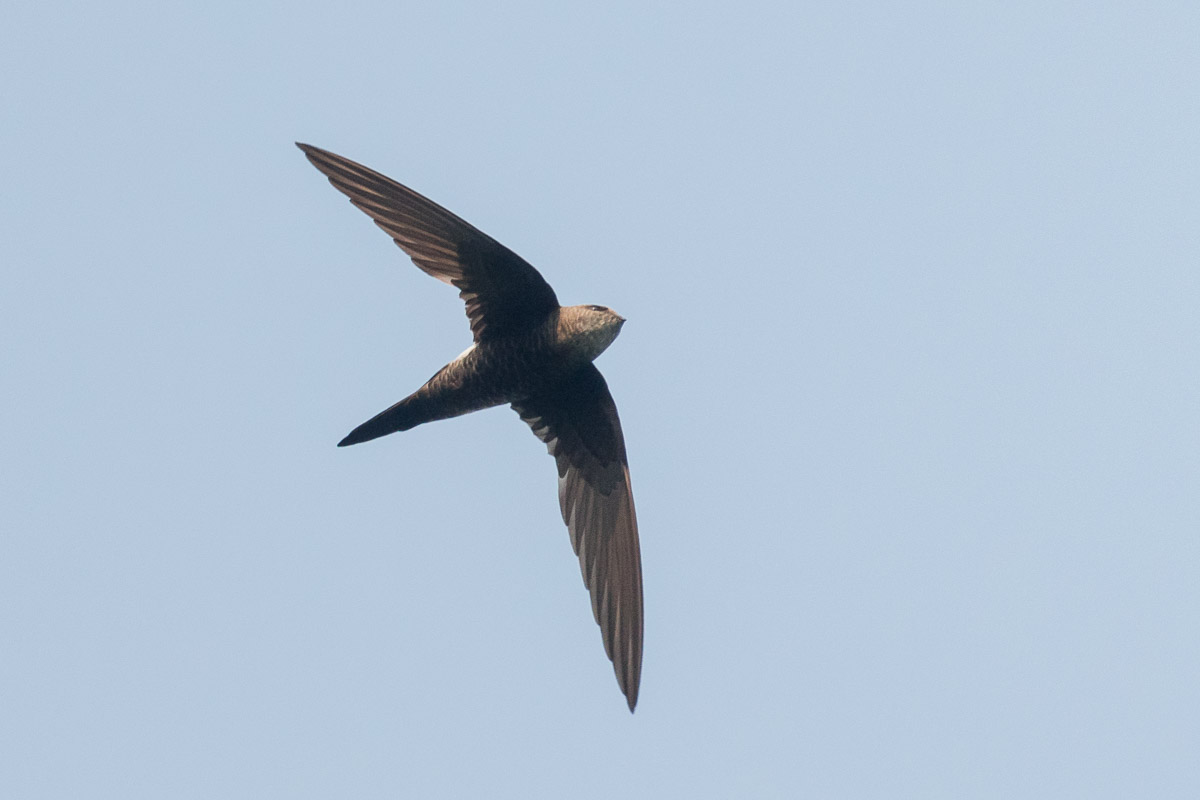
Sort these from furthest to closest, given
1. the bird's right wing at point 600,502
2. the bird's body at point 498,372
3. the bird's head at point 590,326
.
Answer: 1. the bird's right wing at point 600,502
2. the bird's body at point 498,372
3. the bird's head at point 590,326

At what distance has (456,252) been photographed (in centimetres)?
796

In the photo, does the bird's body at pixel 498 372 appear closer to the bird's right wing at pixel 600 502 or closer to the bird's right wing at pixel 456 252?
the bird's right wing at pixel 456 252

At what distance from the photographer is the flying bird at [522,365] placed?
7.79 m

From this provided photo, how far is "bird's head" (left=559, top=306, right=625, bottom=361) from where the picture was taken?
25.0 ft

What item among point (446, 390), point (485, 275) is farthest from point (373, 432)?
point (485, 275)

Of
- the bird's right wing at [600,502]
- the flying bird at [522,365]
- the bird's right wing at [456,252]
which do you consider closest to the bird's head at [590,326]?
the flying bird at [522,365]

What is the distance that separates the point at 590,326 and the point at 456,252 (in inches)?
36.4

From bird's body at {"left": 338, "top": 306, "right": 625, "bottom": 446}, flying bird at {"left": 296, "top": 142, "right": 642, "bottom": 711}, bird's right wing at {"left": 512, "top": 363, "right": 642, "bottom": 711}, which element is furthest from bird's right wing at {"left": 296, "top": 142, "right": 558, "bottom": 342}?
bird's right wing at {"left": 512, "top": 363, "right": 642, "bottom": 711}

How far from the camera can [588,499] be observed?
8.67 metres

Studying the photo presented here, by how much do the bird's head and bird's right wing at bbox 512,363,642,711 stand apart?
17.0 inches

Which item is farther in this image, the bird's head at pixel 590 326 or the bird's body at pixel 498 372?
the bird's body at pixel 498 372

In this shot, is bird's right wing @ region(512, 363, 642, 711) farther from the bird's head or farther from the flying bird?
the bird's head

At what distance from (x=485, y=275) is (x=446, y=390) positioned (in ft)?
2.23

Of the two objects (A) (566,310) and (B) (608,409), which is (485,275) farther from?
(B) (608,409)
